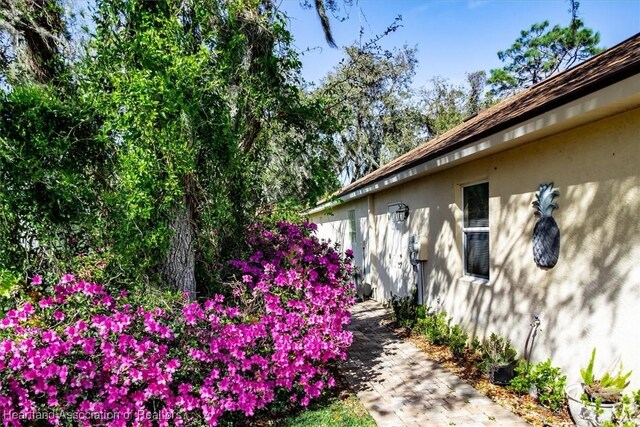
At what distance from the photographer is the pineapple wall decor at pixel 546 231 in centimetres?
441

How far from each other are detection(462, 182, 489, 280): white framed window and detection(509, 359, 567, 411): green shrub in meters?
1.65

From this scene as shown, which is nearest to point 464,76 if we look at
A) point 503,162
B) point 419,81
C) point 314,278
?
point 419,81

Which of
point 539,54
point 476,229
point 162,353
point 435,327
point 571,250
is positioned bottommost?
point 435,327

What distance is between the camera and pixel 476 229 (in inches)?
245

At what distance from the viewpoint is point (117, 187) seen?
169 inches

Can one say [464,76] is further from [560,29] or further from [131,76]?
[131,76]

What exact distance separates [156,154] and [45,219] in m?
1.28

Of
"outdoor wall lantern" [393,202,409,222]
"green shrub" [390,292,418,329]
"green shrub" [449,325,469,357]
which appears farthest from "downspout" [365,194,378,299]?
"green shrub" [449,325,469,357]

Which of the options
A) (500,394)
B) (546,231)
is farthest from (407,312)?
(546,231)

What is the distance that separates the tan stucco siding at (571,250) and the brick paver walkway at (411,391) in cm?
95

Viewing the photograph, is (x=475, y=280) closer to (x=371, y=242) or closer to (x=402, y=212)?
(x=402, y=212)

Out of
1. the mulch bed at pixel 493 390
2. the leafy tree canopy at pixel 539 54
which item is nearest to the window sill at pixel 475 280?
the mulch bed at pixel 493 390

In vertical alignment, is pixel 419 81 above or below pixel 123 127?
above

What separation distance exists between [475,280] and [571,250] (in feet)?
6.88
